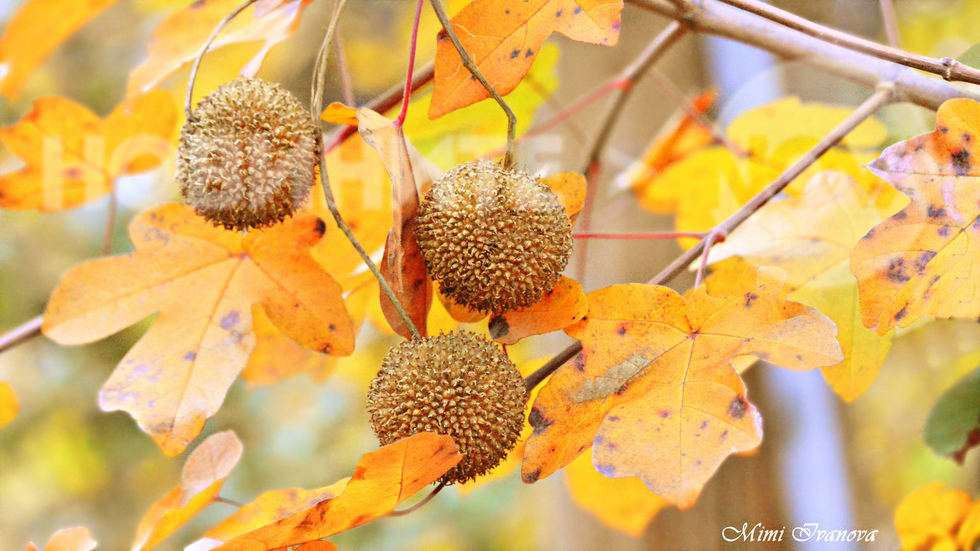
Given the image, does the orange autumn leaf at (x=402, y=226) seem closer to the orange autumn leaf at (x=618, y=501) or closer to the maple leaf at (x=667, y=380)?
the maple leaf at (x=667, y=380)

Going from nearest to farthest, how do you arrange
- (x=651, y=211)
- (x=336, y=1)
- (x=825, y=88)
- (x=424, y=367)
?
1. (x=424, y=367)
2. (x=336, y=1)
3. (x=825, y=88)
4. (x=651, y=211)

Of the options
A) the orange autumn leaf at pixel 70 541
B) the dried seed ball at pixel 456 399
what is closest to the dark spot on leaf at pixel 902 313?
the dried seed ball at pixel 456 399

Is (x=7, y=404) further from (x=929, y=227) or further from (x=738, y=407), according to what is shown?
(x=929, y=227)

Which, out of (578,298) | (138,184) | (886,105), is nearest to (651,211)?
(886,105)

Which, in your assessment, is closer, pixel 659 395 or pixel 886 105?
pixel 659 395

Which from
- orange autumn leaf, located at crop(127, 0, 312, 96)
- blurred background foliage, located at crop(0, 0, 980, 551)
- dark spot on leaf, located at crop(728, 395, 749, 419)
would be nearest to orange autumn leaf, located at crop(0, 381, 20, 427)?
blurred background foliage, located at crop(0, 0, 980, 551)

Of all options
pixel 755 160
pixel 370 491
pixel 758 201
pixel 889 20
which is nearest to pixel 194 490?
pixel 370 491

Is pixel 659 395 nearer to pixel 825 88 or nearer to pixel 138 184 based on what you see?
pixel 825 88
